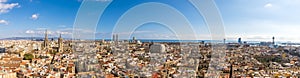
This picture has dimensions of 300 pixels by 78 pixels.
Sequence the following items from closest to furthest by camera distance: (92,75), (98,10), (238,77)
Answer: (98,10) < (92,75) < (238,77)

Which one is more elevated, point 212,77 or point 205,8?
point 205,8

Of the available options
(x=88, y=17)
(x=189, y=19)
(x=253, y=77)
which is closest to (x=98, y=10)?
(x=88, y=17)

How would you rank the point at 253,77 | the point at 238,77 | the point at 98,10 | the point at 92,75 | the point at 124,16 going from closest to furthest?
the point at 98,10, the point at 124,16, the point at 92,75, the point at 238,77, the point at 253,77

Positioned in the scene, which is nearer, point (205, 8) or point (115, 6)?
point (205, 8)

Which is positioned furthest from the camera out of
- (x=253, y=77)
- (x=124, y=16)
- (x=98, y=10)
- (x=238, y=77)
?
(x=253, y=77)

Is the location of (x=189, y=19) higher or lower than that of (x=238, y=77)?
higher

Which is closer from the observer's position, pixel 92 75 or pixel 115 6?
pixel 115 6

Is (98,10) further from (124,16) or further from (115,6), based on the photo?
(115,6)

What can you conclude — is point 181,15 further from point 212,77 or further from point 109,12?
point 212,77

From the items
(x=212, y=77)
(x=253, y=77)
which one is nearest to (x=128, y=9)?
(x=212, y=77)
